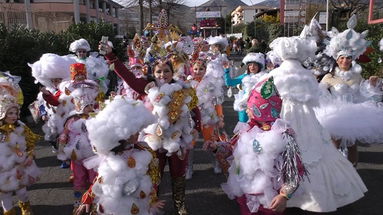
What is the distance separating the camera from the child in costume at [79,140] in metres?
4.18

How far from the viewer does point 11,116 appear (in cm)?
404

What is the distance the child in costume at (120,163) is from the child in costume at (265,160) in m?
0.77

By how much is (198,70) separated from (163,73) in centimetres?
228

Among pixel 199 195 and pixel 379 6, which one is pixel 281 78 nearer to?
pixel 199 195

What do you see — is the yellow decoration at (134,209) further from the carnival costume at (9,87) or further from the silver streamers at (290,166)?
the carnival costume at (9,87)

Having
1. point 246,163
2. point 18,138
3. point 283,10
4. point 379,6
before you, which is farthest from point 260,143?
point 283,10

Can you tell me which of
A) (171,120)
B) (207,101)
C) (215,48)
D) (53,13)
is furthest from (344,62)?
(53,13)

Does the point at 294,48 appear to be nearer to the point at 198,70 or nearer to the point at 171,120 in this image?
the point at 171,120

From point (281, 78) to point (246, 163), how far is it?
96 centimetres

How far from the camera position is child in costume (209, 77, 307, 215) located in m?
2.81

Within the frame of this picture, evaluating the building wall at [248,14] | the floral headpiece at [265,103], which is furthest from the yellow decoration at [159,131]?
the building wall at [248,14]

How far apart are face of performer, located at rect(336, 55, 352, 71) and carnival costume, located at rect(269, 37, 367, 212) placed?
181 cm

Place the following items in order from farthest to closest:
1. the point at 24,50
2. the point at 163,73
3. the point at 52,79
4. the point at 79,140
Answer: the point at 24,50, the point at 52,79, the point at 79,140, the point at 163,73

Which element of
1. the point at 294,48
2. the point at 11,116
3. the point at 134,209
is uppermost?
the point at 294,48
